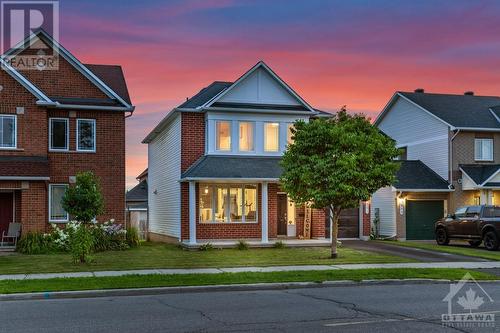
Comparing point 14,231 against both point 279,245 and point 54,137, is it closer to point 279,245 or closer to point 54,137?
point 54,137

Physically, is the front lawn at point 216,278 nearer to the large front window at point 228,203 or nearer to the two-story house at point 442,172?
the large front window at point 228,203

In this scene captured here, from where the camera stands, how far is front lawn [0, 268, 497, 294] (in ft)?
47.4

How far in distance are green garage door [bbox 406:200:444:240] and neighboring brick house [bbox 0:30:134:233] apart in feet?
52.5

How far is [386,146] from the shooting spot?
22.3 metres

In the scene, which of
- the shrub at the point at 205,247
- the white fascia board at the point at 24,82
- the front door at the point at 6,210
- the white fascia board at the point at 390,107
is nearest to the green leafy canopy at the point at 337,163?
the shrub at the point at 205,247

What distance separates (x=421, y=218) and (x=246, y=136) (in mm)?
12137

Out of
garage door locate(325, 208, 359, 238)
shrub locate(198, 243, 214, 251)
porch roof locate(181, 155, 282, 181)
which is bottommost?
shrub locate(198, 243, 214, 251)

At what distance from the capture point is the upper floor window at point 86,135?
27297 millimetres

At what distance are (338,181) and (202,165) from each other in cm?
779

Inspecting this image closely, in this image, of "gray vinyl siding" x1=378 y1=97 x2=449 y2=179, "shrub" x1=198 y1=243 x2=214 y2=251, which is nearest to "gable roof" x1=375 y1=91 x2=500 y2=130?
"gray vinyl siding" x1=378 y1=97 x2=449 y2=179

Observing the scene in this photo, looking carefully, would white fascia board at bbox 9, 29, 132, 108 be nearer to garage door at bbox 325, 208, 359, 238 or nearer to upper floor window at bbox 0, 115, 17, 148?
upper floor window at bbox 0, 115, 17, 148

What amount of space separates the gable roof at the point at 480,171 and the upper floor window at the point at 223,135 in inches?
564

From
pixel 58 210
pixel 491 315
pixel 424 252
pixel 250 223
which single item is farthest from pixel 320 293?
pixel 58 210

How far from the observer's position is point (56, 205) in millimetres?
26828
